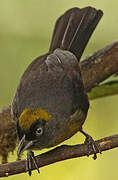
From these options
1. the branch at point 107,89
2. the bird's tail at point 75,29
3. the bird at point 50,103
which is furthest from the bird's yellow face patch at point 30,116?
the bird's tail at point 75,29

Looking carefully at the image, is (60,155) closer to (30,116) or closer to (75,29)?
(30,116)

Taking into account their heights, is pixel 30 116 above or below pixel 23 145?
above

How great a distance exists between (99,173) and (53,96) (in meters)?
1.95

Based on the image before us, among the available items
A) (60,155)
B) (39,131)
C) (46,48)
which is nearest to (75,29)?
(46,48)

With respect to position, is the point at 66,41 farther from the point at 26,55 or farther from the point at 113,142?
the point at 113,142

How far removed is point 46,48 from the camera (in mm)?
6957

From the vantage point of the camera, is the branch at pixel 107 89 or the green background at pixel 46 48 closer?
the branch at pixel 107 89

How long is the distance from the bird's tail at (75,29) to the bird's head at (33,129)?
4.75 feet

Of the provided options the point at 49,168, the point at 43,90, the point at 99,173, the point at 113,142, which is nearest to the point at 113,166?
the point at 99,173

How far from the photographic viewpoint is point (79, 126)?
183 inches

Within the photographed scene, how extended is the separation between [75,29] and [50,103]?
60.8 inches

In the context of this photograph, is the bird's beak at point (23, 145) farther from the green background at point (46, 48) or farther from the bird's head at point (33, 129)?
the green background at point (46, 48)

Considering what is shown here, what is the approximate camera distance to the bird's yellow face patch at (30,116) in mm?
4055

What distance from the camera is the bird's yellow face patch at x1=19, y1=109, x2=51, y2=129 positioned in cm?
405
